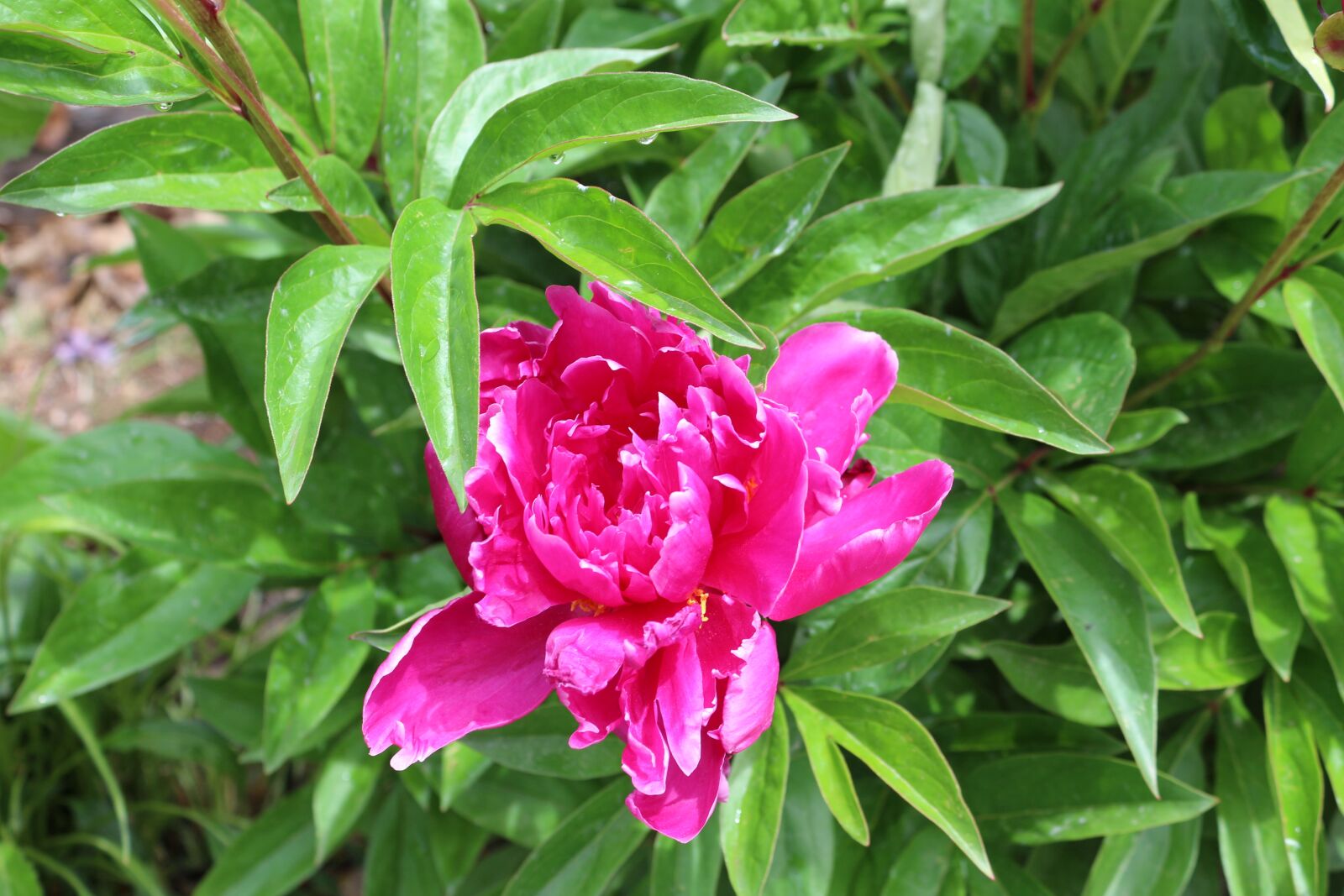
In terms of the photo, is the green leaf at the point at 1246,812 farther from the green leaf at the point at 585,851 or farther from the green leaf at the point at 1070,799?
the green leaf at the point at 585,851

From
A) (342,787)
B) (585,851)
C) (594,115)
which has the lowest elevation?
(342,787)

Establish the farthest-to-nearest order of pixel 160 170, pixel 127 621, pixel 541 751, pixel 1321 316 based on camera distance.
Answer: pixel 127 621 < pixel 541 751 < pixel 1321 316 < pixel 160 170

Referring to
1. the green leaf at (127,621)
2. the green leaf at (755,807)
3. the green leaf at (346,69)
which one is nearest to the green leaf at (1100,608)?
the green leaf at (755,807)

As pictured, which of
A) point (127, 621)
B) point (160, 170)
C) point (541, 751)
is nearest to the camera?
point (160, 170)

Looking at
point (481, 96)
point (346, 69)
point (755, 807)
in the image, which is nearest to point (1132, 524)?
point (755, 807)

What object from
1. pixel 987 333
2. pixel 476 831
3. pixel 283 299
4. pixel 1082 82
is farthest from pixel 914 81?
pixel 476 831

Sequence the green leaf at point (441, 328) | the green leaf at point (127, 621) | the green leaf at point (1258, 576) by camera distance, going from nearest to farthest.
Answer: the green leaf at point (441, 328), the green leaf at point (1258, 576), the green leaf at point (127, 621)

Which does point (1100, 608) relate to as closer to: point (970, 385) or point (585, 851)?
point (970, 385)

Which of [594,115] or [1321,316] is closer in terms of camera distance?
[594,115]
